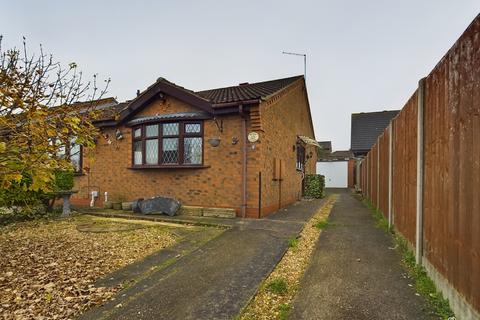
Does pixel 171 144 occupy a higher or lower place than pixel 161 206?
higher

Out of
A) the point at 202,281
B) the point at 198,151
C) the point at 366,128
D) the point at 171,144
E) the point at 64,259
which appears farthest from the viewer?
the point at 366,128

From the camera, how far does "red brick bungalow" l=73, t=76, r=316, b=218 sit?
8133mm

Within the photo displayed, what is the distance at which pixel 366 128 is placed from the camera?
2367 centimetres

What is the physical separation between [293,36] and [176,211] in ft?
36.5

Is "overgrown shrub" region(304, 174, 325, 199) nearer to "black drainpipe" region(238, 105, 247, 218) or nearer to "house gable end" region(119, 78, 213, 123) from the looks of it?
"black drainpipe" region(238, 105, 247, 218)

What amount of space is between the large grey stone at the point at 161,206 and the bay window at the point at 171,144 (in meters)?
1.33

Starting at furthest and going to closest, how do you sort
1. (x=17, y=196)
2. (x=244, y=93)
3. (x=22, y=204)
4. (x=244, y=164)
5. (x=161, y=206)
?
(x=244, y=93)
(x=161, y=206)
(x=244, y=164)
(x=22, y=204)
(x=17, y=196)

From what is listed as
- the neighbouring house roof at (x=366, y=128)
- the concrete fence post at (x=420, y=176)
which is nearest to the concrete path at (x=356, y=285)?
the concrete fence post at (x=420, y=176)

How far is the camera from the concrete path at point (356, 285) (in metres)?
2.65

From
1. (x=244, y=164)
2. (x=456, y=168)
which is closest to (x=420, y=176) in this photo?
(x=456, y=168)

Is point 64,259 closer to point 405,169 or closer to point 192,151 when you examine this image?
point 192,151

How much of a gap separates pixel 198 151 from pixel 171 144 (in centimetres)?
105

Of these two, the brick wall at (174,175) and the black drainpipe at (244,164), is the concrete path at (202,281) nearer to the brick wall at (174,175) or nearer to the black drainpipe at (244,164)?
the black drainpipe at (244,164)

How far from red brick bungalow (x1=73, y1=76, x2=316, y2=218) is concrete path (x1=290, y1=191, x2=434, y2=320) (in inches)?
141
